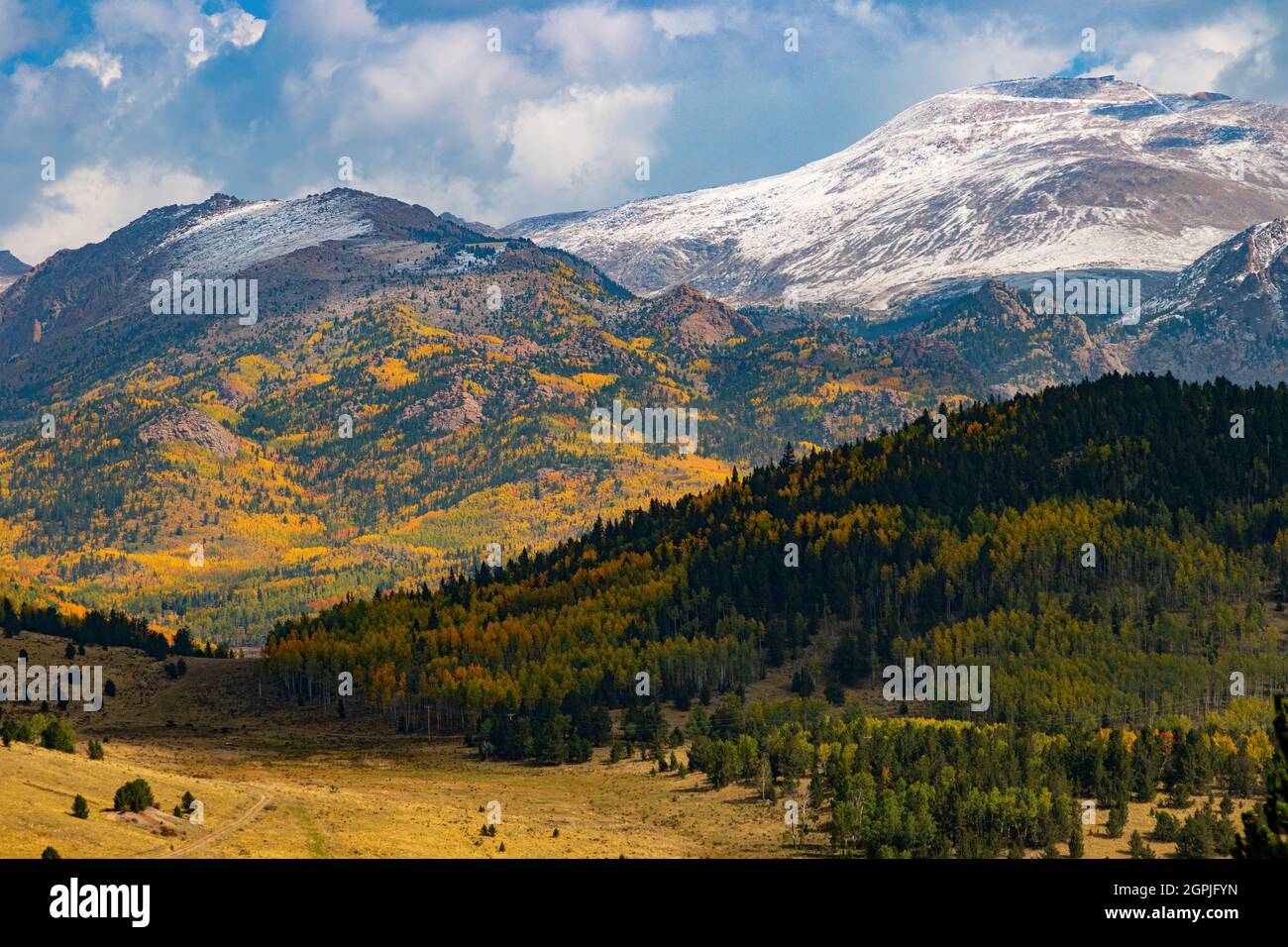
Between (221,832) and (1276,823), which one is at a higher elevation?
(1276,823)

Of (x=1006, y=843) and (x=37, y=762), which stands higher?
(x=37, y=762)

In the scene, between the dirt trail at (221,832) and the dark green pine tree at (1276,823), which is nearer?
the dark green pine tree at (1276,823)

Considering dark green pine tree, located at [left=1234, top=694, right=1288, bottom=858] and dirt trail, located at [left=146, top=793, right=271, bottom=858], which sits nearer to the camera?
dark green pine tree, located at [left=1234, top=694, right=1288, bottom=858]

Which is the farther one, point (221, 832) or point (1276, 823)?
point (221, 832)

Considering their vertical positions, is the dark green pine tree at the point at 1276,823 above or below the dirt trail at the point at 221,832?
above

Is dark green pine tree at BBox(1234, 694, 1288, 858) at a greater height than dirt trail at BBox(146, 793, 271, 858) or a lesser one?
greater

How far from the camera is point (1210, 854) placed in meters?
188
